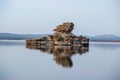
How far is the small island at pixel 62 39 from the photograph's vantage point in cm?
1431

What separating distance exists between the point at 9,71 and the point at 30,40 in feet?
28.0

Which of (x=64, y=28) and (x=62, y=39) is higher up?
(x=64, y=28)

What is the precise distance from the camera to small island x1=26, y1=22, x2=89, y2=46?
14.3 m

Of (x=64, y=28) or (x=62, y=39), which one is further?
(x=62, y=39)

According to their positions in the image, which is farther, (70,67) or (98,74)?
(70,67)

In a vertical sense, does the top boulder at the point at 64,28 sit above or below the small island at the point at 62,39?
above

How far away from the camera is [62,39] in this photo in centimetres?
1463

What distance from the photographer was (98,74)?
6.44m

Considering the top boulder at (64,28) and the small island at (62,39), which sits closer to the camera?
the top boulder at (64,28)

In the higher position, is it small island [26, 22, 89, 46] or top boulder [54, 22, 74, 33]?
top boulder [54, 22, 74, 33]

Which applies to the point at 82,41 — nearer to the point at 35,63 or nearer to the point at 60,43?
the point at 60,43

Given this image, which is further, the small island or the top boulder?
the small island

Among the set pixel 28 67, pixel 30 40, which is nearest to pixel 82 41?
pixel 30 40

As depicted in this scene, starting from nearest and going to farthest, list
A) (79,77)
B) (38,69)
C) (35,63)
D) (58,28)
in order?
(79,77) < (38,69) < (35,63) < (58,28)
